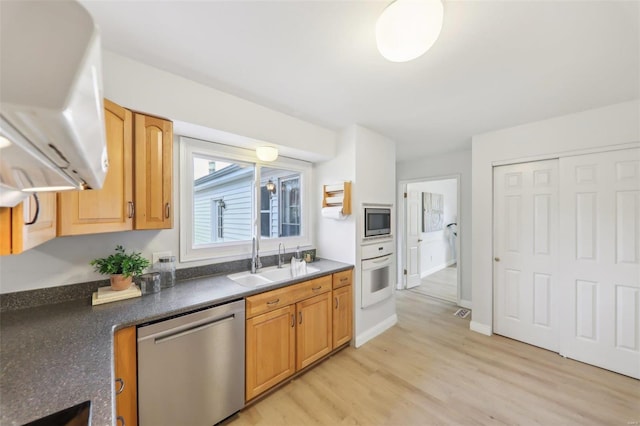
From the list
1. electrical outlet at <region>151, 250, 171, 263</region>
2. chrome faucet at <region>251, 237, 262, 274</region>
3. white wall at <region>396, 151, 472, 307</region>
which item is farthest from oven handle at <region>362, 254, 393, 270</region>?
electrical outlet at <region>151, 250, 171, 263</region>

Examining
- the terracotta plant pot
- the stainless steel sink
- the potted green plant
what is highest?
the potted green plant

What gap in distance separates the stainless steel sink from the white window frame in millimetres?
211

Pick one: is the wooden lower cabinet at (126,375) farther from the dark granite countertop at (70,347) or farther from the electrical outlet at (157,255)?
the electrical outlet at (157,255)

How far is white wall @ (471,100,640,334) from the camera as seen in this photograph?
215 centimetres

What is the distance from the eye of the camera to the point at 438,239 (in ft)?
18.9

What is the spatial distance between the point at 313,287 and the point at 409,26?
1.95 metres

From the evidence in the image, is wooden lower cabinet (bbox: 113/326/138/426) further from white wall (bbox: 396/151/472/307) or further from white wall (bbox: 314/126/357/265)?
white wall (bbox: 396/151/472/307)

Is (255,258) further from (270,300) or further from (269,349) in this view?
(269,349)

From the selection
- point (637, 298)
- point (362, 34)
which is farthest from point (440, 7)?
point (637, 298)

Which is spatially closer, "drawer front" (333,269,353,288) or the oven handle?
"drawer front" (333,269,353,288)

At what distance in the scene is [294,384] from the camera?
2064mm

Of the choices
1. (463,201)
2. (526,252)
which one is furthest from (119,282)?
(463,201)

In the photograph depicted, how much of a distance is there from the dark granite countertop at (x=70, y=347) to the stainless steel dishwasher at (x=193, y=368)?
102 mm

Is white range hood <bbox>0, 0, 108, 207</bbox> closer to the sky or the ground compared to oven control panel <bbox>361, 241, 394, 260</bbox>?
closer to the sky
